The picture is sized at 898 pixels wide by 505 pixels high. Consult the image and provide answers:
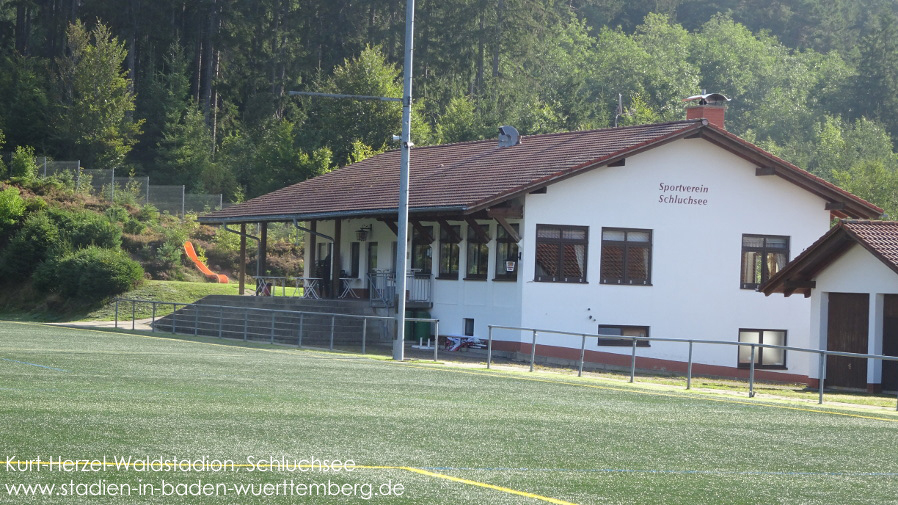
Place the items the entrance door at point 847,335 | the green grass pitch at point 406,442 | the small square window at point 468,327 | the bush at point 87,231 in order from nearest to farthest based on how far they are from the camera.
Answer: the green grass pitch at point 406,442
the entrance door at point 847,335
the small square window at point 468,327
the bush at point 87,231

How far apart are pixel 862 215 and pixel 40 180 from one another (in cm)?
3813

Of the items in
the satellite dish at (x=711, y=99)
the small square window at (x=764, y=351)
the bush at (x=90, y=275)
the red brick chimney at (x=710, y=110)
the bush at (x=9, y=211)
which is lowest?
the small square window at (x=764, y=351)

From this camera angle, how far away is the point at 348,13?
80250mm

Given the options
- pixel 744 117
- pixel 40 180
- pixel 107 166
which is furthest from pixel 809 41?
pixel 40 180

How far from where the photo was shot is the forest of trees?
66312 millimetres

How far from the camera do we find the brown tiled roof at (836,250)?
1013 inches

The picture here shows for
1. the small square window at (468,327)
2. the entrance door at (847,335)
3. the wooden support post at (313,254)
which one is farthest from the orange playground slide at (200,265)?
the entrance door at (847,335)

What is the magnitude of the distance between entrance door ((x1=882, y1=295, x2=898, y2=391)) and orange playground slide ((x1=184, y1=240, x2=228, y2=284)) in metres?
31.9

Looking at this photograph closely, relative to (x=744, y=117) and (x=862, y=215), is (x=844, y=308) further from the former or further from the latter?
(x=744, y=117)

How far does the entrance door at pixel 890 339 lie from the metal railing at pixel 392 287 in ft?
44.4

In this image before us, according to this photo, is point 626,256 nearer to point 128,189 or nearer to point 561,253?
point 561,253

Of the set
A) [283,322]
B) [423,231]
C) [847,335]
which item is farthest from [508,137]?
[847,335]

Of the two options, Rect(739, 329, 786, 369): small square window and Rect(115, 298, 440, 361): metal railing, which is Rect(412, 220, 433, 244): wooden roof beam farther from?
Rect(739, 329, 786, 369): small square window

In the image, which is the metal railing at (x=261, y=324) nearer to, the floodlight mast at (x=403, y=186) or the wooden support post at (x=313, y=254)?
the wooden support post at (x=313, y=254)
